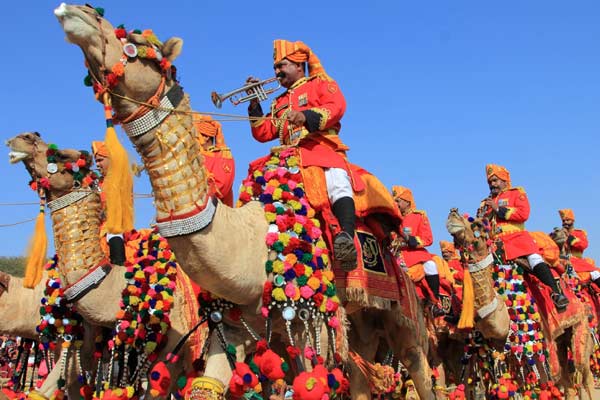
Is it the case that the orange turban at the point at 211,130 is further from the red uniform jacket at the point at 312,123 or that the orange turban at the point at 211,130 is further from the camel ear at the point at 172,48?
the camel ear at the point at 172,48

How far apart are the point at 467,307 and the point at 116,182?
5.23 m

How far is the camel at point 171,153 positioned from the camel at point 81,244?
1.79 meters

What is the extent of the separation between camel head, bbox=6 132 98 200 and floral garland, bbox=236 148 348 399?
6.93 feet

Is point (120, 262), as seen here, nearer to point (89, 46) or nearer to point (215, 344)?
point (215, 344)

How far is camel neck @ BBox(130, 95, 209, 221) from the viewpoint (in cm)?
488

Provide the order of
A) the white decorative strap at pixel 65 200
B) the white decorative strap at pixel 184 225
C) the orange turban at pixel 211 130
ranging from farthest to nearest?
the orange turban at pixel 211 130 → the white decorative strap at pixel 65 200 → the white decorative strap at pixel 184 225

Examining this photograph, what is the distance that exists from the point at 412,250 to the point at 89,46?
729 cm

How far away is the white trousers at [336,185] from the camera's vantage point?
6.09 meters

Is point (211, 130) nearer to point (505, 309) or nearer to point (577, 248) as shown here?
point (505, 309)

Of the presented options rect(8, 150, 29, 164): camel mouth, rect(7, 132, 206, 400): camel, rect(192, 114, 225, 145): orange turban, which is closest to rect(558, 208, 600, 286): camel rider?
rect(192, 114, 225, 145): orange turban

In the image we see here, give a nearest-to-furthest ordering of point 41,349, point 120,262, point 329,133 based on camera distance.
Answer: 1. point 329,133
2. point 120,262
3. point 41,349

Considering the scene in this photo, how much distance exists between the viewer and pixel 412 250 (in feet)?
36.4

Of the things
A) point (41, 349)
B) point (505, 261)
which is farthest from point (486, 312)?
point (41, 349)

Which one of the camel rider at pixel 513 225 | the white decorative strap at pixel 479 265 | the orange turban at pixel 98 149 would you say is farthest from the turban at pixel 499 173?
the orange turban at pixel 98 149
